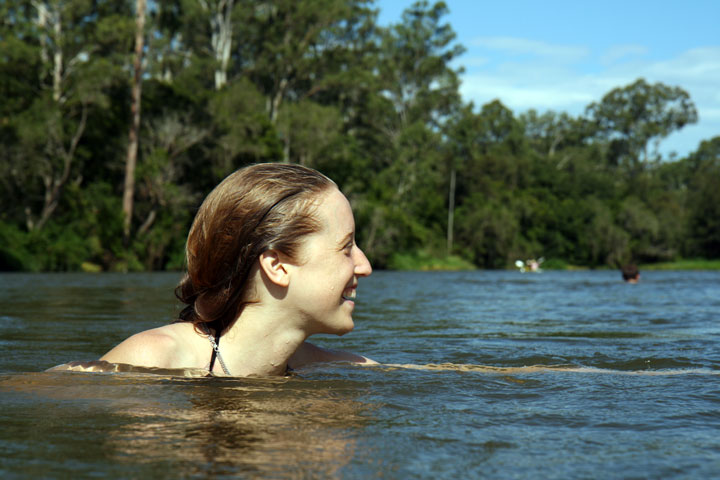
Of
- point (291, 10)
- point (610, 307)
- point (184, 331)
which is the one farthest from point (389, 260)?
point (184, 331)

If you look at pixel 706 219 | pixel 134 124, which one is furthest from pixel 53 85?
pixel 706 219

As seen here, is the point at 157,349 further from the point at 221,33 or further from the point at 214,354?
the point at 221,33

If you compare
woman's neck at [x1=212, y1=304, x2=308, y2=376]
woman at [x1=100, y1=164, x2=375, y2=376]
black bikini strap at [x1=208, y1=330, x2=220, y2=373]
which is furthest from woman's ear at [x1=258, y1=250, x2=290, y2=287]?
black bikini strap at [x1=208, y1=330, x2=220, y2=373]

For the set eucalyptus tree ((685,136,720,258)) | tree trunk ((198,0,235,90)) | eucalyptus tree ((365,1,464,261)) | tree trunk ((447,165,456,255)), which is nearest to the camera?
tree trunk ((198,0,235,90))

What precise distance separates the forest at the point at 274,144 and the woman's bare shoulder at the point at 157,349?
90.3ft

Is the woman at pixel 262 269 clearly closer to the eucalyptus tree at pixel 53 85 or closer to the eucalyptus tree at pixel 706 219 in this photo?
the eucalyptus tree at pixel 53 85

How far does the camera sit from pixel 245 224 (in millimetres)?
2654

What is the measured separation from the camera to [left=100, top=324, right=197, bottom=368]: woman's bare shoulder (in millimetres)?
2754

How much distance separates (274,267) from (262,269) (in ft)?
0.17

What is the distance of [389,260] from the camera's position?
151 ft

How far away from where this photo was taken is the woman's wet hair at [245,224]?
2660 millimetres

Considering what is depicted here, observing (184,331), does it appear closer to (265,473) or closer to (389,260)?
(265,473)

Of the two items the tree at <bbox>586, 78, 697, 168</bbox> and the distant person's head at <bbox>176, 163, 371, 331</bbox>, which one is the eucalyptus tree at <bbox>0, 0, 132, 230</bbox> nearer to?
the distant person's head at <bbox>176, 163, 371, 331</bbox>

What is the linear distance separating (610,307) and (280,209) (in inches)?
350
